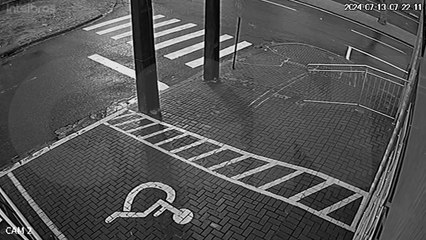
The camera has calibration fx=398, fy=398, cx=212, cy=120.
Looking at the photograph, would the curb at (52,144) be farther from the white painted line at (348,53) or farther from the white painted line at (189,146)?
the white painted line at (348,53)

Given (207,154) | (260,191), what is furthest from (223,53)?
(260,191)

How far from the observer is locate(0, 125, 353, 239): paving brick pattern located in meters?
8.09

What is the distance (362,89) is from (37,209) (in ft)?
35.4

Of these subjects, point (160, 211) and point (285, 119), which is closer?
point (160, 211)

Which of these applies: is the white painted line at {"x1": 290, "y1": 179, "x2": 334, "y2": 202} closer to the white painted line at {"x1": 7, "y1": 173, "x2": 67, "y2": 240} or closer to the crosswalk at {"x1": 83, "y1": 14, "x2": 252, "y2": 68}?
the white painted line at {"x1": 7, "y1": 173, "x2": 67, "y2": 240}

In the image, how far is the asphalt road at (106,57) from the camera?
12086 mm

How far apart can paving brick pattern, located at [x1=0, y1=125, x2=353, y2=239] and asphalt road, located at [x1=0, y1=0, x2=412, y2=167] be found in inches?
60.9

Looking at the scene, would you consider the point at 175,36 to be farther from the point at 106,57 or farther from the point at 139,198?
the point at 139,198

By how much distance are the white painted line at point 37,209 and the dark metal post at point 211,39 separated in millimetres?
7062

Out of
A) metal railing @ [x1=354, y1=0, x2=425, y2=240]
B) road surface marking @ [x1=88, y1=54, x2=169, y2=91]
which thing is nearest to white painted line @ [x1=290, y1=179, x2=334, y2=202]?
metal railing @ [x1=354, y1=0, x2=425, y2=240]

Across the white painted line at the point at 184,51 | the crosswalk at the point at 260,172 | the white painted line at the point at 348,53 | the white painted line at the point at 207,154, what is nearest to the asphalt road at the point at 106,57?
the white painted line at the point at 348,53

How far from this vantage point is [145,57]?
1142 centimetres

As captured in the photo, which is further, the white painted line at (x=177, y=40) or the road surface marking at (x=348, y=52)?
the white painted line at (x=177, y=40)

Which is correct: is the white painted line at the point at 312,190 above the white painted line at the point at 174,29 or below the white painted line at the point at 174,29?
below
